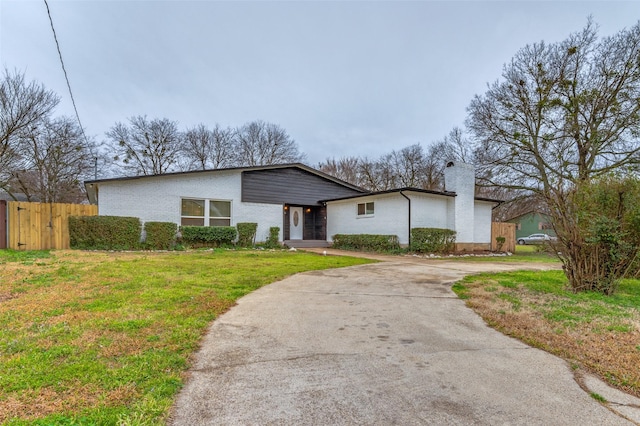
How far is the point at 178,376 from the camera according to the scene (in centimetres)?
226

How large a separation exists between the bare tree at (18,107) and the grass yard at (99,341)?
16.6 metres

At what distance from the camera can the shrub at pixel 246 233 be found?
15.2 meters

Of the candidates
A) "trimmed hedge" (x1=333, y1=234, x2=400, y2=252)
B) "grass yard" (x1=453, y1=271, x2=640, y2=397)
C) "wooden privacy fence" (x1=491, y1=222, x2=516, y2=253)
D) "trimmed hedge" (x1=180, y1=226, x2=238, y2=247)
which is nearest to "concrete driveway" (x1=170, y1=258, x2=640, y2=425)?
"grass yard" (x1=453, y1=271, x2=640, y2=397)

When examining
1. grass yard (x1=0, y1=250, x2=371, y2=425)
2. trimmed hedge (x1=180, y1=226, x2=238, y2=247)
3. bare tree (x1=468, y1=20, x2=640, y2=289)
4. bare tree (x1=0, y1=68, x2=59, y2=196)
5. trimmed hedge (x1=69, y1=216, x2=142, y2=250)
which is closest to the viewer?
grass yard (x1=0, y1=250, x2=371, y2=425)

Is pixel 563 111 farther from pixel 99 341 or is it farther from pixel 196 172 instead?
pixel 99 341

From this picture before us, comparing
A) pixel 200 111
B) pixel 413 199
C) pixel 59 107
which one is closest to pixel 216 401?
pixel 413 199

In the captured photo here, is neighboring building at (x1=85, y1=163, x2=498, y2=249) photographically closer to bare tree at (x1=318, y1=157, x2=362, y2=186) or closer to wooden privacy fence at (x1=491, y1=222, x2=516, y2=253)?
wooden privacy fence at (x1=491, y1=222, x2=516, y2=253)

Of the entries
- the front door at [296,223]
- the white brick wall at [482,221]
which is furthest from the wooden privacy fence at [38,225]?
the white brick wall at [482,221]

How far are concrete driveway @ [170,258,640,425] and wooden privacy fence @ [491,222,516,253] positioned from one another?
15100 millimetres

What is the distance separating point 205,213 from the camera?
49.3 ft

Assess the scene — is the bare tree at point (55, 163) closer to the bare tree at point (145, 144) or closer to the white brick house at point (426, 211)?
the bare tree at point (145, 144)

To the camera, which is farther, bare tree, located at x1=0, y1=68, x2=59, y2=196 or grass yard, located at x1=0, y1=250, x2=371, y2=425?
bare tree, located at x1=0, y1=68, x2=59, y2=196

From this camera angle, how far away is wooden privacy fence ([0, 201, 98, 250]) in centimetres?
1138

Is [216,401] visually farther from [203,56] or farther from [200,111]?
[200,111]
